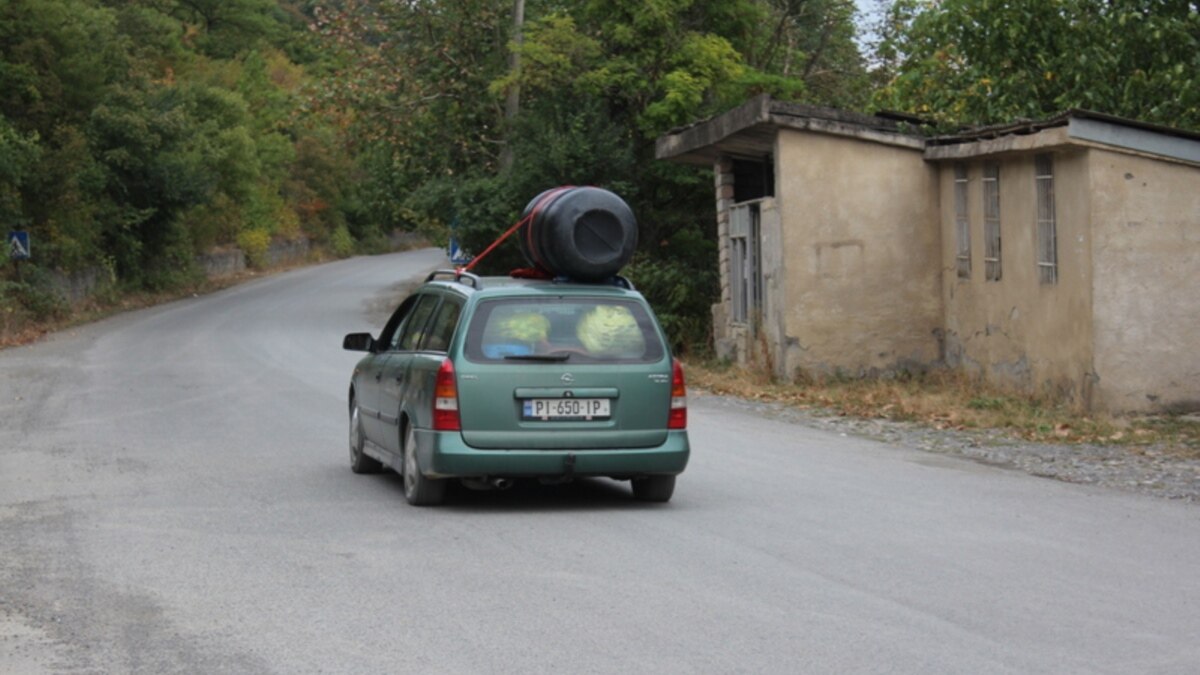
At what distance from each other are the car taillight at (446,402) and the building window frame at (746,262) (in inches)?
559

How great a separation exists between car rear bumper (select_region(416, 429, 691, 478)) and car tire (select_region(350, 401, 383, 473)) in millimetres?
2311

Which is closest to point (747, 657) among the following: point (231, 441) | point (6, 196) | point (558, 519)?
point (558, 519)

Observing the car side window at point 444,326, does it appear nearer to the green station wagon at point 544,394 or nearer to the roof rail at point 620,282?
the green station wagon at point 544,394

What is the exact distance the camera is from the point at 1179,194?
18.0 m

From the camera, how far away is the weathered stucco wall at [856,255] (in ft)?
74.0

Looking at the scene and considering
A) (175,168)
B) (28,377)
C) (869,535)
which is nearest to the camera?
(869,535)

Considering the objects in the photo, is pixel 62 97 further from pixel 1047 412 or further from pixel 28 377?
pixel 1047 412

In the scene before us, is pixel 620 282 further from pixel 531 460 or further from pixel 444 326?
pixel 531 460

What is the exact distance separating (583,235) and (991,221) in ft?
34.9

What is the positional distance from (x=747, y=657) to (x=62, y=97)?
4233 centimetres

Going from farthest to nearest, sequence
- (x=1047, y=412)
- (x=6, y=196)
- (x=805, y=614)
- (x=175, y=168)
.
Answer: (x=175, y=168) < (x=6, y=196) < (x=1047, y=412) < (x=805, y=614)

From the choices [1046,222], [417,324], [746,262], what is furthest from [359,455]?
[746,262]

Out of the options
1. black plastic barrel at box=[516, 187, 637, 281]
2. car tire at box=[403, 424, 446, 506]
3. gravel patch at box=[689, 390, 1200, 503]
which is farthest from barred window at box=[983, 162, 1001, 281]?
car tire at box=[403, 424, 446, 506]

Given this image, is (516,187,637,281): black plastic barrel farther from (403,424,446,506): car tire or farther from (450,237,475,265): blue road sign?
(450,237,475,265): blue road sign
